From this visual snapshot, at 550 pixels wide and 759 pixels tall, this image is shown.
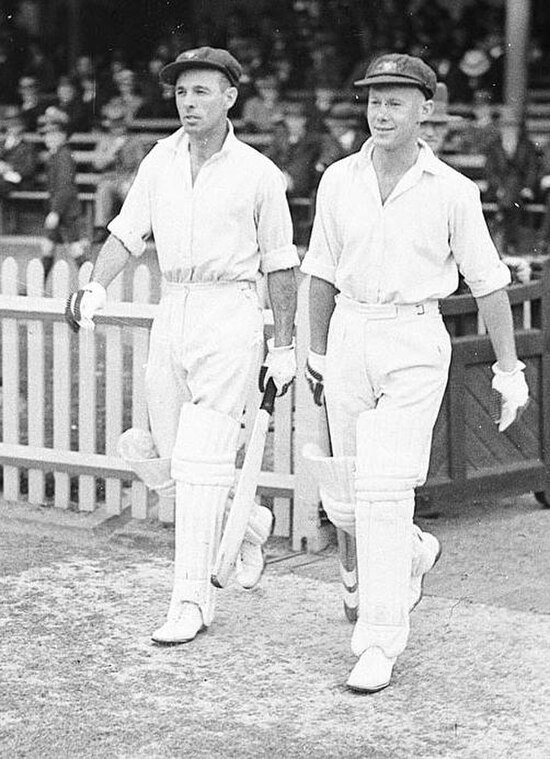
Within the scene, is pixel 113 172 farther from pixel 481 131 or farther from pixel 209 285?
pixel 209 285

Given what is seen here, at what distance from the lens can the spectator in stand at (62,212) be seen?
15.4 metres

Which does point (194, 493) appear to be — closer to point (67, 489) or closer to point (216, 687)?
point (216, 687)

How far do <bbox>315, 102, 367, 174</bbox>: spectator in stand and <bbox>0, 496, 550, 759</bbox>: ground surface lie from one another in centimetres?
1097

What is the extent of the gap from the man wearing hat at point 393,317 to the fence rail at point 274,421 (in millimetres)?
1427

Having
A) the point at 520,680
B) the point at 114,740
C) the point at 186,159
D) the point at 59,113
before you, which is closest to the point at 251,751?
the point at 114,740

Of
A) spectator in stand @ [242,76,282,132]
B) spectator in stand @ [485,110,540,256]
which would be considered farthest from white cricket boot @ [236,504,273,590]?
spectator in stand @ [242,76,282,132]

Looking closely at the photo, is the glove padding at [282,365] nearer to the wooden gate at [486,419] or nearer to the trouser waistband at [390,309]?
the trouser waistband at [390,309]

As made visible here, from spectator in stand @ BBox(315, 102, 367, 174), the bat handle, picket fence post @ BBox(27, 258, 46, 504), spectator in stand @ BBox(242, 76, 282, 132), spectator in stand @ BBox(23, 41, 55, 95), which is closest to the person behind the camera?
the bat handle

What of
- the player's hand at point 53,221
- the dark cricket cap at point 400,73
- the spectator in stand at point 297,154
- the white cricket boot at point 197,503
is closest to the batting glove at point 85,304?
the white cricket boot at point 197,503

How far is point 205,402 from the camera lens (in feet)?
16.8

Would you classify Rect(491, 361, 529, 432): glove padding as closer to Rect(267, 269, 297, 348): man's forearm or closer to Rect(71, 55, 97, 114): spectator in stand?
Rect(267, 269, 297, 348): man's forearm

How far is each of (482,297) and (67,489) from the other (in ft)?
9.23

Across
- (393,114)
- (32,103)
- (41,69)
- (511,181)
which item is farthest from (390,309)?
(41,69)

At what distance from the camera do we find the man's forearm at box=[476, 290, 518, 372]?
15.6ft
